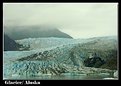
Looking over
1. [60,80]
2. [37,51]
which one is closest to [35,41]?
[37,51]

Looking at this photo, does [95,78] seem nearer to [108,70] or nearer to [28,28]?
[108,70]

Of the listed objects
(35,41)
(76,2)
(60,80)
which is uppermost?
(76,2)

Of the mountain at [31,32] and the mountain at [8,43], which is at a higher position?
the mountain at [31,32]

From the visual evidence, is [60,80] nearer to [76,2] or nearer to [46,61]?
[46,61]

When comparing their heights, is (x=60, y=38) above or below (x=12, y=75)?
above

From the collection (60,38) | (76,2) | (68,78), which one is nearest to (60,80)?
(68,78)

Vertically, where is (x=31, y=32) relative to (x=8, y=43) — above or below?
above

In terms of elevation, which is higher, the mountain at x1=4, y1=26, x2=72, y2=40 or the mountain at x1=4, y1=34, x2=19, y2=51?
the mountain at x1=4, y1=26, x2=72, y2=40
